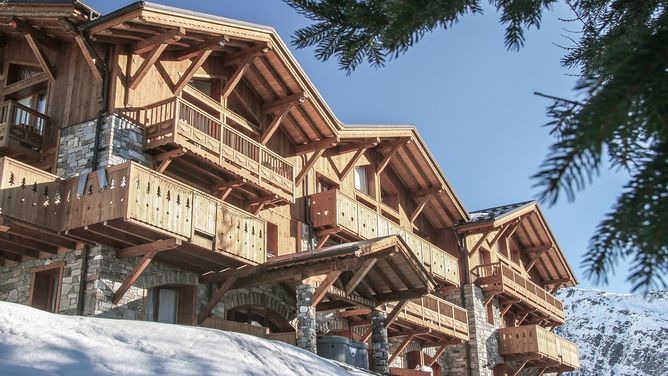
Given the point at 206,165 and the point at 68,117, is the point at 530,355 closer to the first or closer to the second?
the point at 206,165

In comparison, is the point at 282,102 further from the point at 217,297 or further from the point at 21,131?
the point at 21,131

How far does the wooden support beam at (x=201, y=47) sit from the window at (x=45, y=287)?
20.3 ft

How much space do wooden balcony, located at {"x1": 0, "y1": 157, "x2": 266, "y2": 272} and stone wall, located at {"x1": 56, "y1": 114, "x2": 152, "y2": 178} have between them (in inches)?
50.4

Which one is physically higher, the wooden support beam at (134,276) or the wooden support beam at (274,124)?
the wooden support beam at (274,124)

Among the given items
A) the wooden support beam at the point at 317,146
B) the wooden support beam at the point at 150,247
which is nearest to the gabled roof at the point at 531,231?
the wooden support beam at the point at 317,146

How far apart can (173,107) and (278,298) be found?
644 cm

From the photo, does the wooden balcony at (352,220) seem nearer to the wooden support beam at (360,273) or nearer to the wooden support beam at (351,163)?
the wooden support beam at (351,163)

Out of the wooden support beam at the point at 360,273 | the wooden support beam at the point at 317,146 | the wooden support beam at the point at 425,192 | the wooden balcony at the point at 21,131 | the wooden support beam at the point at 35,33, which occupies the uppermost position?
the wooden support beam at the point at 35,33

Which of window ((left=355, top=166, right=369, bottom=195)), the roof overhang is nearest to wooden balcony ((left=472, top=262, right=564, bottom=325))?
window ((left=355, top=166, right=369, bottom=195))

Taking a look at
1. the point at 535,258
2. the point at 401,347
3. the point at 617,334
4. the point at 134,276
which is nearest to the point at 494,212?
the point at 535,258

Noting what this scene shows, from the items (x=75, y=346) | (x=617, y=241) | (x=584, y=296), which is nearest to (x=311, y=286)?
(x=75, y=346)

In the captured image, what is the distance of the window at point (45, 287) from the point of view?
17.1 m

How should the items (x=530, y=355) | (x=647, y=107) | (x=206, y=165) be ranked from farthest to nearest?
(x=530, y=355)
(x=206, y=165)
(x=647, y=107)

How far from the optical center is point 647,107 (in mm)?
2352
